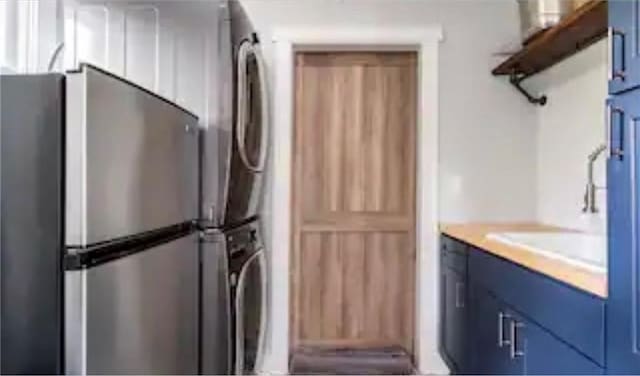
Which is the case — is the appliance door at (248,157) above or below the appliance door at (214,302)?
above

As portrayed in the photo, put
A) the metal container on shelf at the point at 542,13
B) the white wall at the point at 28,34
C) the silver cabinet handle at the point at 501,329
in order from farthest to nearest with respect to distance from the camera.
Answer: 1. the metal container on shelf at the point at 542,13
2. the silver cabinet handle at the point at 501,329
3. the white wall at the point at 28,34

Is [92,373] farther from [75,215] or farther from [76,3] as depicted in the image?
[76,3]

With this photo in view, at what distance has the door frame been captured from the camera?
380 cm

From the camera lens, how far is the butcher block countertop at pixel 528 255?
1660 millimetres

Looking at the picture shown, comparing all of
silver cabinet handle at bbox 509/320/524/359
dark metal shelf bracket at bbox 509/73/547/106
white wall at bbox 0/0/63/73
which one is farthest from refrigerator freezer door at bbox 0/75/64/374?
dark metal shelf bracket at bbox 509/73/547/106

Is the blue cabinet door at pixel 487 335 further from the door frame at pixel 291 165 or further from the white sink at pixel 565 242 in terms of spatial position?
the door frame at pixel 291 165

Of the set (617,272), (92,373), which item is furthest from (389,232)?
(92,373)

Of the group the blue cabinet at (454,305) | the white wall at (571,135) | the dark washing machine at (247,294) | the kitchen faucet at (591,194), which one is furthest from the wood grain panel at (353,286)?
the kitchen faucet at (591,194)

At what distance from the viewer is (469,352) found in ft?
9.82

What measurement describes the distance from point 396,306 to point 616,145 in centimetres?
283

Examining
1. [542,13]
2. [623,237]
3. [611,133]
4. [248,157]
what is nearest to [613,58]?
[611,133]

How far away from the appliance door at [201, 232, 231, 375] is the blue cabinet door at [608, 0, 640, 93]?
148 centimetres

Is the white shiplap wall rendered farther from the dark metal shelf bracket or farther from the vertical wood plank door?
the dark metal shelf bracket

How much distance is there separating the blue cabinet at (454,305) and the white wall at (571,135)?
0.57 m
